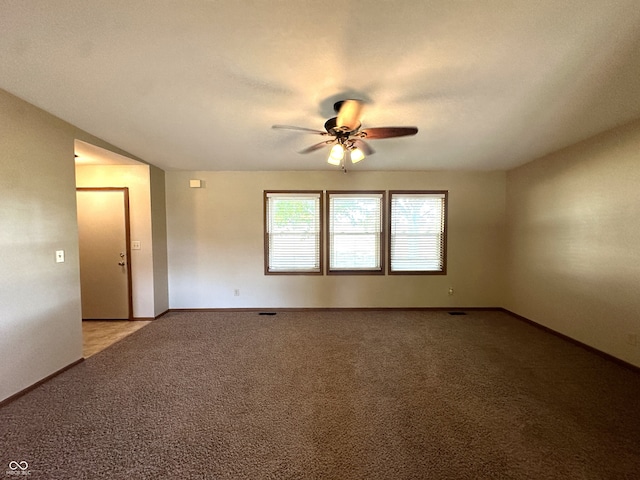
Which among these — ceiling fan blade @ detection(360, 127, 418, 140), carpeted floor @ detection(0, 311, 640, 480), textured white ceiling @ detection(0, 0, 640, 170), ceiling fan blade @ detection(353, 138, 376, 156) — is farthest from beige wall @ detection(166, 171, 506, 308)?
ceiling fan blade @ detection(360, 127, 418, 140)

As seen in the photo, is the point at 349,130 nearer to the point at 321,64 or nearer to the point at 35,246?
the point at 321,64

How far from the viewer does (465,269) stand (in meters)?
4.53

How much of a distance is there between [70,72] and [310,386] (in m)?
3.21

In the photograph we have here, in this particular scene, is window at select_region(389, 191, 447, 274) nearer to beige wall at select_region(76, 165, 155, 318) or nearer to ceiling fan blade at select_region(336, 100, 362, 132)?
ceiling fan blade at select_region(336, 100, 362, 132)

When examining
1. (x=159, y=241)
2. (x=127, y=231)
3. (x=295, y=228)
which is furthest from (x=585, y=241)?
(x=127, y=231)

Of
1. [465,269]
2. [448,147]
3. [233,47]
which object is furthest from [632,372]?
[233,47]

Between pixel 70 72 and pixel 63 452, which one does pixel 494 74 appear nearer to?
pixel 70 72

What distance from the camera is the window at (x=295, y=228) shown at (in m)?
4.49

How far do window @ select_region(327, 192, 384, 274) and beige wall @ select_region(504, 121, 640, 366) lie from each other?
224 centimetres

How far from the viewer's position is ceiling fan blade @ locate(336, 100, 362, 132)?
1.98m

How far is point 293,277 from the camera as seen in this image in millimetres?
4523

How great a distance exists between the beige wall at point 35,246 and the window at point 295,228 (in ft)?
8.17

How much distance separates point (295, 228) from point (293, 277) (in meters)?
0.87

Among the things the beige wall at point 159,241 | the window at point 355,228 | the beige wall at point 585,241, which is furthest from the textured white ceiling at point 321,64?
the window at point 355,228
